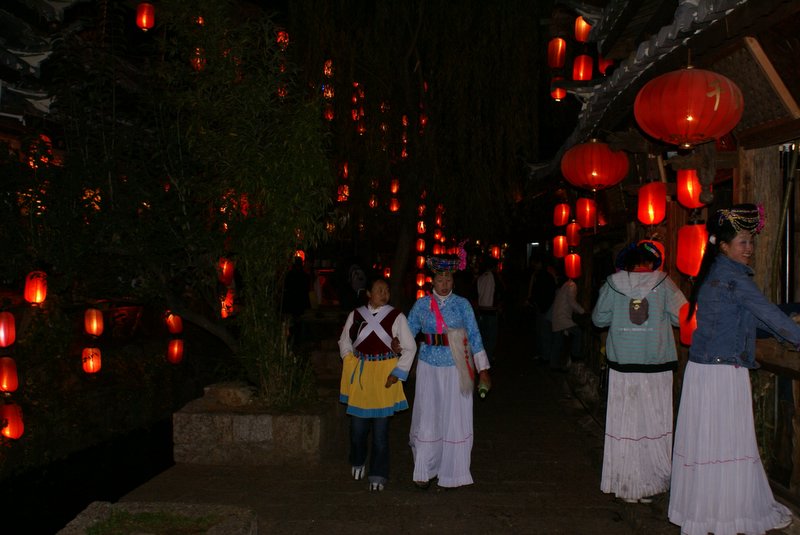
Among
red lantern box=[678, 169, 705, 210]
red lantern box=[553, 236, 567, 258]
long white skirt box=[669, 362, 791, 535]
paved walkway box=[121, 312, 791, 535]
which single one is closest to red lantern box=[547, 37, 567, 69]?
red lantern box=[553, 236, 567, 258]

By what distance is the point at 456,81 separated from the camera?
12.8 metres

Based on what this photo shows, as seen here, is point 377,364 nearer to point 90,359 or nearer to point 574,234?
point 90,359

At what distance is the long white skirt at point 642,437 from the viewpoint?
5.47m

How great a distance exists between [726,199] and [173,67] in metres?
6.73

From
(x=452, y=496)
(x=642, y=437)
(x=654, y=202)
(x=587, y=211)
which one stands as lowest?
(x=452, y=496)

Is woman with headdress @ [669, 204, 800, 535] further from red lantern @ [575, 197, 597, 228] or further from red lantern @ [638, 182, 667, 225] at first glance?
red lantern @ [575, 197, 597, 228]

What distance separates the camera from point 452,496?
595 centimetres

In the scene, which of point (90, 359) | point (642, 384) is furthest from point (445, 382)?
point (90, 359)

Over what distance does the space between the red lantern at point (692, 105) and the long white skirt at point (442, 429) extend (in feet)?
9.22

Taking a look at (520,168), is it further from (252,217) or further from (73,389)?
(73,389)

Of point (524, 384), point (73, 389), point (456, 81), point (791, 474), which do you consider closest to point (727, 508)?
point (791, 474)

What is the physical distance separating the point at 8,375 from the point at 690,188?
995 centimetres

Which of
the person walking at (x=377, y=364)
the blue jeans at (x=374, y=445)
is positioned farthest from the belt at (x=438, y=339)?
the blue jeans at (x=374, y=445)

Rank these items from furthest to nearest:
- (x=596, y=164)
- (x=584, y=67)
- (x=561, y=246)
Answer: (x=561, y=246) → (x=584, y=67) → (x=596, y=164)
